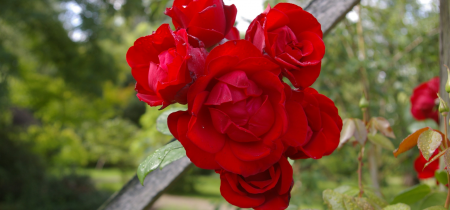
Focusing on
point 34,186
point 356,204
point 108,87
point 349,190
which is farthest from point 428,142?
point 108,87

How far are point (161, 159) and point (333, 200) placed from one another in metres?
0.31

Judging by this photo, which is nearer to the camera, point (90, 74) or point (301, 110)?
point (301, 110)

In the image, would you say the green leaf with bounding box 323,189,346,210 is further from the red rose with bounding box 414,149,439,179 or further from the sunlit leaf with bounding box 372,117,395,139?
the red rose with bounding box 414,149,439,179

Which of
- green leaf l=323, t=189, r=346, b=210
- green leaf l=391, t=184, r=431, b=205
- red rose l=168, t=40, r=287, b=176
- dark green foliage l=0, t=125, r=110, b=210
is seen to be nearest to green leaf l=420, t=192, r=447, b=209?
green leaf l=391, t=184, r=431, b=205

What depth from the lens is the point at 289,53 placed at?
1.28 ft

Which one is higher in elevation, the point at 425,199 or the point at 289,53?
the point at 289,53

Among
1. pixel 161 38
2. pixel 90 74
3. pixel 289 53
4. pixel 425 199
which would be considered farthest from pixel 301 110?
pixel 90 74

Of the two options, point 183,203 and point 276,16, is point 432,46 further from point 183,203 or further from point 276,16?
point 183,203

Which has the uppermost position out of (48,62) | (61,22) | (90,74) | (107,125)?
Answer: (61,22)

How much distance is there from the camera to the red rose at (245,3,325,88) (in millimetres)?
379

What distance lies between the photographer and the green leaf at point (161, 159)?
44 centimetres

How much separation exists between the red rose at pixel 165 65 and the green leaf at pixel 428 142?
35cm

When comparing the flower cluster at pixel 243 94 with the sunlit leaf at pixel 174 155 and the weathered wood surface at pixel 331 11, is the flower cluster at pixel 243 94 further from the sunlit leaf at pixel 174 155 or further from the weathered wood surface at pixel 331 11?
the weathered wood surface at pixel 331 11

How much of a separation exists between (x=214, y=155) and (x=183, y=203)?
295 inches
